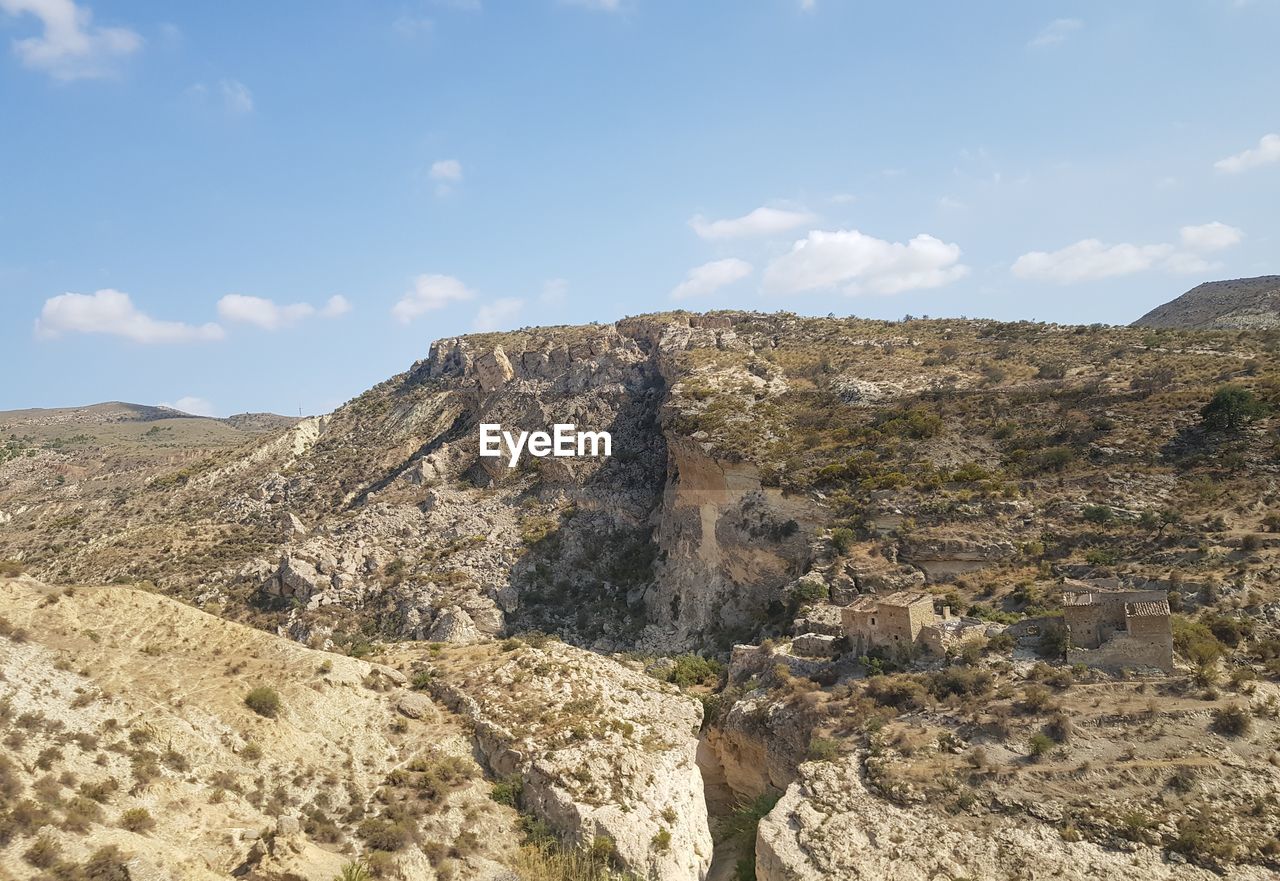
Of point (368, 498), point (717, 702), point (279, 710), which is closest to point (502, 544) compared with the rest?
point (368, 498)

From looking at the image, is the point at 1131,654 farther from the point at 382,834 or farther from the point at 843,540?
the point at 382,834

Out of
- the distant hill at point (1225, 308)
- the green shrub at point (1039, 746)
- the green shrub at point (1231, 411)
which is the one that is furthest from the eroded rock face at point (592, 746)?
the distant hill at point (1225, 308)

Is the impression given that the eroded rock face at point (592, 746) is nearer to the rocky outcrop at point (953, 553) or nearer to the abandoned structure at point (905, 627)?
the abandoned structure at point (905, 627)

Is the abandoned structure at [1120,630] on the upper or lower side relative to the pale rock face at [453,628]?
upper

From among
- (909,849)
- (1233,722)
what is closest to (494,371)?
(909,849)

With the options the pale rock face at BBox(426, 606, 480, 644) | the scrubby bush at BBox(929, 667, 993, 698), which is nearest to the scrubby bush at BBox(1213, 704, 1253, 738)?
the scrubby bush at BBox(929, 667, 993, 698)
